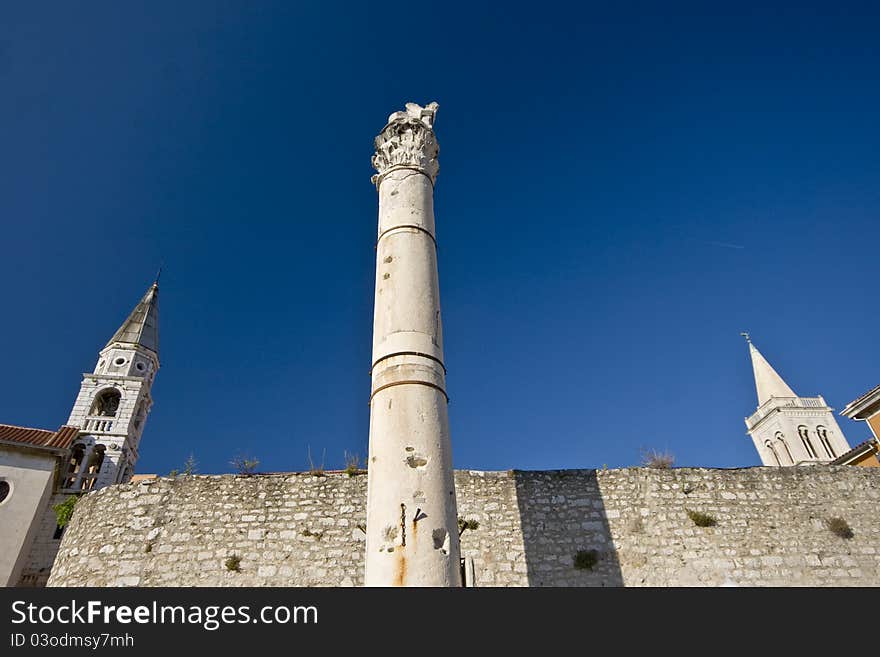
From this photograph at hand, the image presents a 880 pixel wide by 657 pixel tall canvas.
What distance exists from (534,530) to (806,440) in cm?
5188

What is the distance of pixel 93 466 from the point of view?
100 ft

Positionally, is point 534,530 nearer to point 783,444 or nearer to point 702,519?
point 702,519

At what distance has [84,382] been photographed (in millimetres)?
32969

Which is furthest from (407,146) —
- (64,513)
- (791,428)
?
(791,428)

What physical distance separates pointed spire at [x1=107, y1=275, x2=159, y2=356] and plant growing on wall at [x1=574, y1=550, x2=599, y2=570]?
33541 millimetres

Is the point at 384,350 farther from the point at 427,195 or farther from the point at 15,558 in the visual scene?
the point at 15,558

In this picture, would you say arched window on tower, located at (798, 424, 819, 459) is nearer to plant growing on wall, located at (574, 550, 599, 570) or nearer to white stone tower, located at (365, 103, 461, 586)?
plant growing on wall, located at (574, 550, 599, 570)

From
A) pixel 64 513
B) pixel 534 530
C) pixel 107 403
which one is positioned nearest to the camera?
pixel 534 530

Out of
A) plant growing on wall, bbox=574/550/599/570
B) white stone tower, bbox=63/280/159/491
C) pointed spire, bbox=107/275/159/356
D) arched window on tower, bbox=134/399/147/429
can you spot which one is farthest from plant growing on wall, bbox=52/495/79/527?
pointed spire, bbox=107/275/159/356

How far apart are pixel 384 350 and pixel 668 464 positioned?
673 centimetres

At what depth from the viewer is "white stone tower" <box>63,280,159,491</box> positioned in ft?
98.2

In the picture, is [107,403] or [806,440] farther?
[806,440]

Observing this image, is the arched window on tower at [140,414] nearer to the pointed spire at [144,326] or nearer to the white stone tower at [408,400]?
the pointed spire at [144,326]
